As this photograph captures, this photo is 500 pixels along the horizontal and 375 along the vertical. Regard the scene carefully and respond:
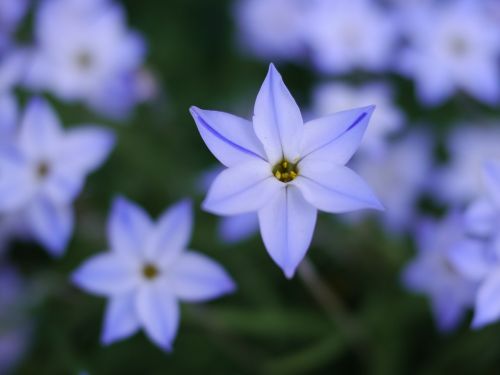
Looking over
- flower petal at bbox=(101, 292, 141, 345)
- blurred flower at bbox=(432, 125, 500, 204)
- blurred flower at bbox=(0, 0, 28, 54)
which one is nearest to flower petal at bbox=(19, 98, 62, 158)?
flower petal at bbox=(101, 292, 141, 345)

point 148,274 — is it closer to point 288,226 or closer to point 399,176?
point 288,226

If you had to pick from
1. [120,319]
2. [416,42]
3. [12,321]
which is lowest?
[12,321]

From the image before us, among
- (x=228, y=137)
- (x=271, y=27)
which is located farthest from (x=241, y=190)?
(x=271, y=27)

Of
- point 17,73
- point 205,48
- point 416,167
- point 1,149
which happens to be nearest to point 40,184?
point 1,149

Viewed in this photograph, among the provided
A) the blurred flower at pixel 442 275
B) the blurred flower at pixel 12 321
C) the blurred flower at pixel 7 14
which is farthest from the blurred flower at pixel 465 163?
the blurred flower at pixel 7 14

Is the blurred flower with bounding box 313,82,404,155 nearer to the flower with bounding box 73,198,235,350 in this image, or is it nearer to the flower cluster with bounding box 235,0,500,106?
the flower cluster with bounding box 235,0,500,106

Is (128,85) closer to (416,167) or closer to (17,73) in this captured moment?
(17,73)
